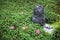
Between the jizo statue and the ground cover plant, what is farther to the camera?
the jizo statue

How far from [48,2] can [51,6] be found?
0.80 feet

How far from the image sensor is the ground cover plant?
15.4 ft

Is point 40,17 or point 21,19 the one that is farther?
point 21,19

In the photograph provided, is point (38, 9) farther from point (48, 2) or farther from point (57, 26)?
point (48, 2)

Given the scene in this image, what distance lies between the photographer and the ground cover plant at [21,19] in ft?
15.4

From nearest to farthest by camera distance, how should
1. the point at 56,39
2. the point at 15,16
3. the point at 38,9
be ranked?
the point at 56,39 < the point at 38,9 < the point at 15,16

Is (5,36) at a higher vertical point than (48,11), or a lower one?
lower

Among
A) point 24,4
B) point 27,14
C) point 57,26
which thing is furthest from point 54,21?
point 24,4

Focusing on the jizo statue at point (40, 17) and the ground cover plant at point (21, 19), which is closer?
the ground cover plant at point (21, 19)

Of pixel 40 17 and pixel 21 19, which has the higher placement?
pixel 40 17

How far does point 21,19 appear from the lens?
514 cm

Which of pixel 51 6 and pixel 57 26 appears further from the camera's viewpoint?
pixel 51 6

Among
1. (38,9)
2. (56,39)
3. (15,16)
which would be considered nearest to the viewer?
Answer: (56,39)

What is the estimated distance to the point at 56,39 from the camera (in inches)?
179
